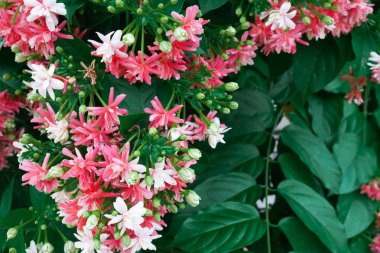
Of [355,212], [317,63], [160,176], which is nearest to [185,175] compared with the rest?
[160,176]

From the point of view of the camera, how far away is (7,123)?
91 centimetres

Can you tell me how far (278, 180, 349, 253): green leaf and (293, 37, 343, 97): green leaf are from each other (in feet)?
0.71

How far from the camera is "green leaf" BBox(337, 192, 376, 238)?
4.07 ft

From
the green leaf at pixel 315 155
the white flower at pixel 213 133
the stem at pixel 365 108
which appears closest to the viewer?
the white flower at pixel 213 133

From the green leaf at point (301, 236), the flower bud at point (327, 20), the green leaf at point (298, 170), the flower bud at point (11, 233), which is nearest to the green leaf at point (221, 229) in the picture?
the green leaf at point (301, 236)

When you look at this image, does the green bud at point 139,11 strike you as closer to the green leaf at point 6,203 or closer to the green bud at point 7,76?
the green bud at point 7,76

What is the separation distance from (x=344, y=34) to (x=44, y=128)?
60 centimetres

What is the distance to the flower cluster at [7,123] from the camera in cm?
90

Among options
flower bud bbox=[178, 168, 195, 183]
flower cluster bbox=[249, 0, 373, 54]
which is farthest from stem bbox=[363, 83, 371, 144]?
flower bud bbox=[178, 168, 195, 183]

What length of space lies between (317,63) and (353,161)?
0.33 m

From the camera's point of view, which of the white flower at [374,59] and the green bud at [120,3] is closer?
the green bud at [120,3]

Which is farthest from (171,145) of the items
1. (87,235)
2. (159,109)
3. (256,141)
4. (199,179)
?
(256,141)

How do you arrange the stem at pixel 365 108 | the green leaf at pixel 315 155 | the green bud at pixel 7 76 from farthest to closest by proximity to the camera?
the stem at pixel 365 108, the green leaf at pixel 315 155, the green bud at pixel 7 76

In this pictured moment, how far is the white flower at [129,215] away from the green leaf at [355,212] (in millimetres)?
693
